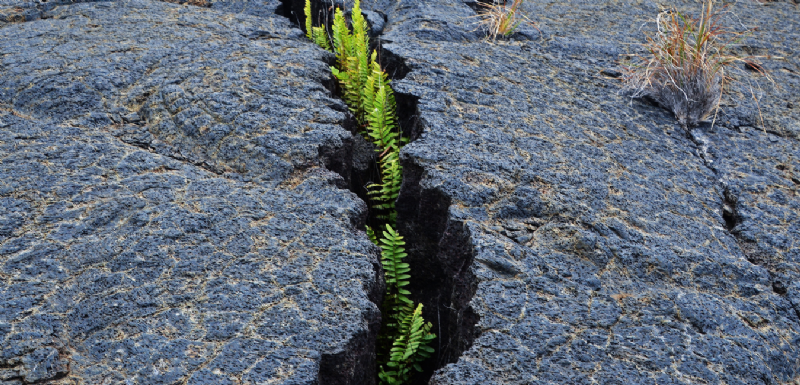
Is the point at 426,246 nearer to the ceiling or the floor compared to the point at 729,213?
nearer to the floor

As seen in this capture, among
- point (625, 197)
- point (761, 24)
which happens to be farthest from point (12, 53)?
point (761, 24)

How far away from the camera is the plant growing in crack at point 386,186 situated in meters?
2.02

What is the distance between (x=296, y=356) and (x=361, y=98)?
59.5 inches

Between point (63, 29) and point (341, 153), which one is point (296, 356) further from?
point (63, 29)

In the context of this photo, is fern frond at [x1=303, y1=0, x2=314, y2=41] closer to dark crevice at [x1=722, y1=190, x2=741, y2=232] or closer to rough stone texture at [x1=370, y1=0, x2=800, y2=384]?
rough stone texture at [x1=370, y1=0, x2=800, y2=384]

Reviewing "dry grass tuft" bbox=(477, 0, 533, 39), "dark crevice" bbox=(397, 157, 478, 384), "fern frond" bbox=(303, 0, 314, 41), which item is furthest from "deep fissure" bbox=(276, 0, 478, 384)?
"dry grass tuft" bbox=(477, 0, 533, 39)

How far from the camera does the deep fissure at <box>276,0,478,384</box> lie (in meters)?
1.92

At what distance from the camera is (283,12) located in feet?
12.0

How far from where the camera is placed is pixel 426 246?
2.29m

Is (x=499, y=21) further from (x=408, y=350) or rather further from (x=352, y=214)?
(x=408, y=350)

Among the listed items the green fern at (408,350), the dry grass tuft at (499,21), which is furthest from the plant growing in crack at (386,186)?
the dry grass tuft at (499,21)

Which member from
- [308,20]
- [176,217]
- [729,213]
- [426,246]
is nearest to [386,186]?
[426,246]

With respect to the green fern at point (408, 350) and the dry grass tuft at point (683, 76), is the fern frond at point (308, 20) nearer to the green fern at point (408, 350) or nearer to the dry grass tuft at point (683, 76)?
the dry grass tuft at point (683, 76)

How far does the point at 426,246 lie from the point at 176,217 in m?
0.90
